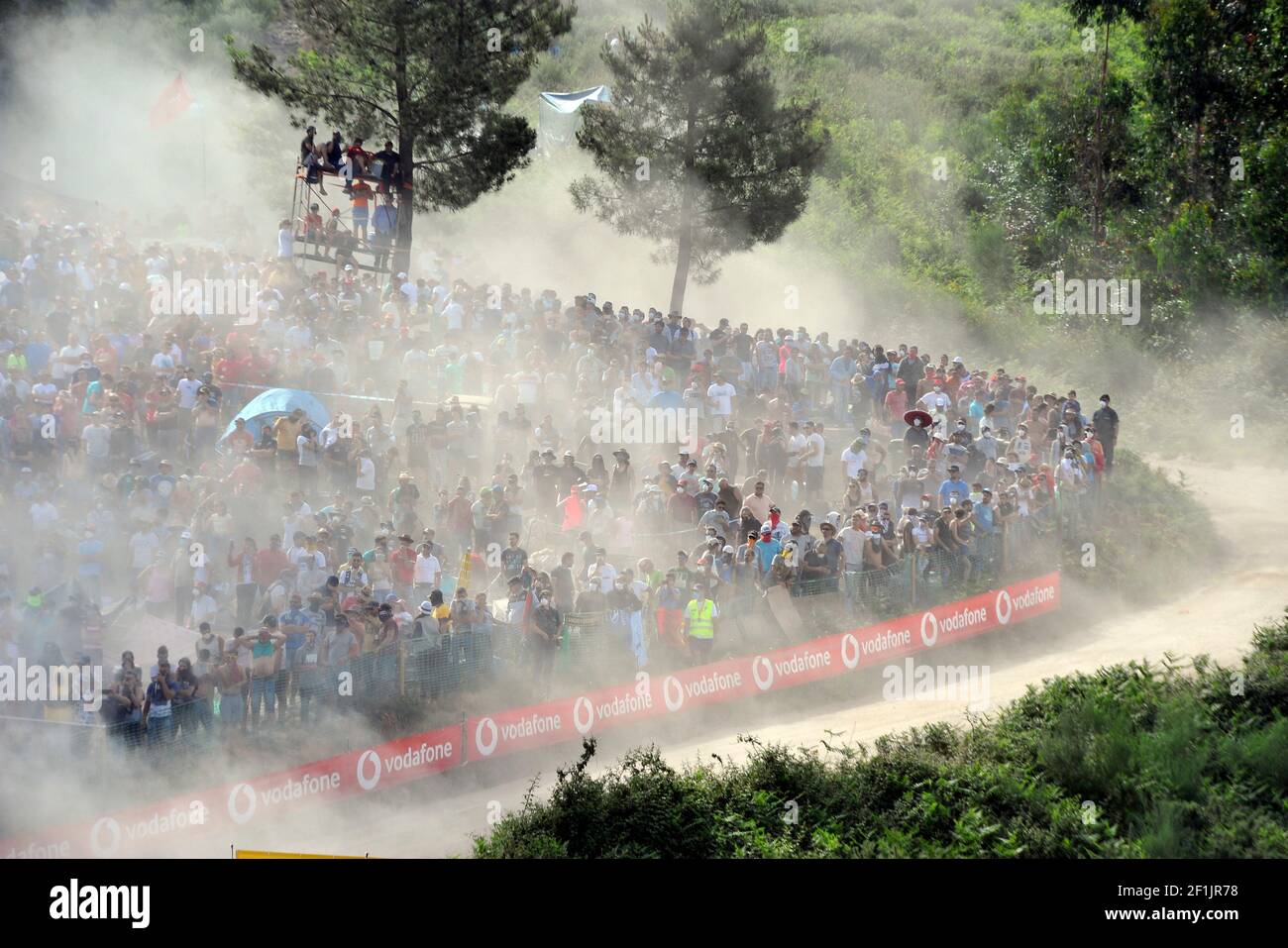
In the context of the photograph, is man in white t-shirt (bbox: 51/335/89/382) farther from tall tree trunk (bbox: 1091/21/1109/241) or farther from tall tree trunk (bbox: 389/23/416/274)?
tall tree trunk (bbox: 1091/21/1109/241)

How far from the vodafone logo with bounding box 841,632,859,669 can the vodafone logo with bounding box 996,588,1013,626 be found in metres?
2.81

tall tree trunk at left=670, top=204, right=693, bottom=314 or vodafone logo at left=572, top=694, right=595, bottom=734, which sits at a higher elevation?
tall tree trunk at left=670, top=204, right=693, bottom=314

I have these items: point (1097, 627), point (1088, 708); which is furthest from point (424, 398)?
point (1088, 708)

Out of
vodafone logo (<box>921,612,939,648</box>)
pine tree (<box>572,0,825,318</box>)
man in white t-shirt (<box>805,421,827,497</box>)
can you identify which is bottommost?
vodafone logo (<box>921,612,939,648</box>)

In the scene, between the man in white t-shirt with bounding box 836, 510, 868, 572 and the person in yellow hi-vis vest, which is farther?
the man in white t-shirt with bounding box 836, 510, 868, 572

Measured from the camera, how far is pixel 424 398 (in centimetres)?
2327

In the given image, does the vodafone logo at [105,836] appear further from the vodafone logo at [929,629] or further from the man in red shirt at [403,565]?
the vodafone logo at [929,629]

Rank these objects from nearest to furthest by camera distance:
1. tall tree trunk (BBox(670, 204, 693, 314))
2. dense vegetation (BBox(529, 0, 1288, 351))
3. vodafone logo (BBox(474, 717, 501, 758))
Answer: vodafone logo (BBox(474, 717, 501, 758))
tall tree trunk (BBox(670, 204, 693, 314))
dense vegetation (BBox(529, 0, 1288, 351))

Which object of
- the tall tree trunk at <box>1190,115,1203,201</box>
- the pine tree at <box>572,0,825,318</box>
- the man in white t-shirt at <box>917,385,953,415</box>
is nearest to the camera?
the man in white t-shirt at <box>917,385,953,415</box>

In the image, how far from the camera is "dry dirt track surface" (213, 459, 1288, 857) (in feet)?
44.6

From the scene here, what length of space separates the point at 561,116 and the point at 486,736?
34597 mm

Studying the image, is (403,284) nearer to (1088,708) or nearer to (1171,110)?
(1088,708)

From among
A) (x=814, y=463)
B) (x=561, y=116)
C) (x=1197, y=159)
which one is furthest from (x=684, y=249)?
(x=561, y=116)

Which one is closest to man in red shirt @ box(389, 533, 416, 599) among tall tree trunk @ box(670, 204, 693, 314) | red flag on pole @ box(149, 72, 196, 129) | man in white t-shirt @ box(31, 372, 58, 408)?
man in white t-shirt @ box(31, 372, 58, 408)
